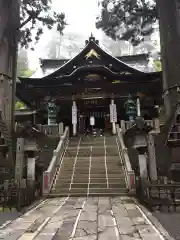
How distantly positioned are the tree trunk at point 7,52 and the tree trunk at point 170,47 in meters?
8.53

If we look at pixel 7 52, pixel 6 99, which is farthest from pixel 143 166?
pixel 7 52

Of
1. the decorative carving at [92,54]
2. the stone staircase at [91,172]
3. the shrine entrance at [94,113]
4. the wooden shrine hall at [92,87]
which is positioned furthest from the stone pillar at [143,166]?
the decorative carving at [92,54]

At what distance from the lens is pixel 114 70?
71.8ft

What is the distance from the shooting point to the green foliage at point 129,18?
640 inches

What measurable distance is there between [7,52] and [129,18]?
839 cm

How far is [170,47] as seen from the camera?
13.8m

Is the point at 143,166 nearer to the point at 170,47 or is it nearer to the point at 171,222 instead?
the point at 171,222

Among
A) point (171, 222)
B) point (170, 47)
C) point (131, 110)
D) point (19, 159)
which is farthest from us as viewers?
point (131, 110)

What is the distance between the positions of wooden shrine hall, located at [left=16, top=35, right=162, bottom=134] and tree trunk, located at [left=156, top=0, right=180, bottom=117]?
5.69 m

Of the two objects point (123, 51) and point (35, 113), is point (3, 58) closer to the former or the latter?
point (35, 113)

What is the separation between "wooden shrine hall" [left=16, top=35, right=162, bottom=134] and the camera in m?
20.6

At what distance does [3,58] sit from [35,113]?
9430mm

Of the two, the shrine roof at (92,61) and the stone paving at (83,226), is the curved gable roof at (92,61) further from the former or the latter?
the stone paving at (83,226)

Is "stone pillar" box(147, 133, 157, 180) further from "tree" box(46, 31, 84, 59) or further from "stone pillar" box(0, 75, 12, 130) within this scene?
"tree" box(46, 31, 84, 59)
